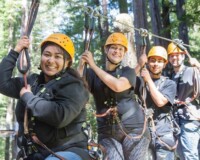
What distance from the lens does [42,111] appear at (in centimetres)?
263

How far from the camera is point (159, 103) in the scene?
15.8 feet

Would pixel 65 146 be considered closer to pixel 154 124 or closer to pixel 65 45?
pixel 65 45

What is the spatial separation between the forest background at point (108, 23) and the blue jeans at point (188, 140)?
1.34m

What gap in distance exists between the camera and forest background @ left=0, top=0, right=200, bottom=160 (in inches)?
329

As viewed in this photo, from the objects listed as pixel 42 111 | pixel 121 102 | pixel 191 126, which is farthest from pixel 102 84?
pixel 191 126

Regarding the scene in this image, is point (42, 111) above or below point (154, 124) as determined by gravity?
above

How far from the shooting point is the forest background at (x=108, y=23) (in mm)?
8362

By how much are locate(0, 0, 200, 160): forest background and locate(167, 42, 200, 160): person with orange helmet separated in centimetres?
42

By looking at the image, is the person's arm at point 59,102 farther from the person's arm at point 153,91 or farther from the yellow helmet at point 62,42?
the person's arm at point 153,91

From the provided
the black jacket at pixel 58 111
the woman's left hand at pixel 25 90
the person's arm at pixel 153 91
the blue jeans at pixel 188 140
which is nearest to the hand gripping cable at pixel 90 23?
the person's arm at pixel 153 91

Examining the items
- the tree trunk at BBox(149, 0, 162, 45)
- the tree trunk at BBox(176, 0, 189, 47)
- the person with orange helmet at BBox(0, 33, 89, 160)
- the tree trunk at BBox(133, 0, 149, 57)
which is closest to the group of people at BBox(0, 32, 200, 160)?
the person with orange helmet at BBox(0, 33, 89, 160)

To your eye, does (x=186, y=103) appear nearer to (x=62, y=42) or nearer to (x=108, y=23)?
(x=62, y=42)

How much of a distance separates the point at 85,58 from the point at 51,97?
1263 millimetres

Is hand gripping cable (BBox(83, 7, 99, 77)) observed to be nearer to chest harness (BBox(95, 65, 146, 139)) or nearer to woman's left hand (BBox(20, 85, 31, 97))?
chest harness (BBox(95, 65, 146, 139))
